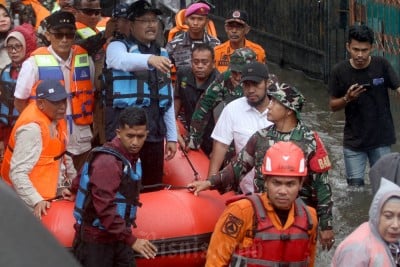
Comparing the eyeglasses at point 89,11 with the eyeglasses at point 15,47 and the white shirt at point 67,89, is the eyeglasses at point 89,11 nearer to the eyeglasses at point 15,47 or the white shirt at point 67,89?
the eyeglasses at point 15,47

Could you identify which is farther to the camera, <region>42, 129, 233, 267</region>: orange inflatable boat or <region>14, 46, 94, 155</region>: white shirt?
<region>14, 46, 94, 155</region>: white shirt

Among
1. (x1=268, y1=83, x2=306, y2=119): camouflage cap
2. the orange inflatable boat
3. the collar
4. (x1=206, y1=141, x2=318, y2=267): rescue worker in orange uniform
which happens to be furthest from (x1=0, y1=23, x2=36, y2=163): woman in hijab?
(x1=206, y1=141, x2=318, y2=267): rescue worker in orange uniform

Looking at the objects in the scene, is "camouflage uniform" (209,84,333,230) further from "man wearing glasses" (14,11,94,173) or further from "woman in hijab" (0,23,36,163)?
"woman in hijab" (0,23,36,163)

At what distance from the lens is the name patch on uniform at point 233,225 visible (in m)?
4.61

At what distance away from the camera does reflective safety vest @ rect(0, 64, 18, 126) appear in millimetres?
7480

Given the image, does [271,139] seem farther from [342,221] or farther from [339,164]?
[339,164]


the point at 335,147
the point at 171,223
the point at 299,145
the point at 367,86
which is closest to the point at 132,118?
the point at 171,223

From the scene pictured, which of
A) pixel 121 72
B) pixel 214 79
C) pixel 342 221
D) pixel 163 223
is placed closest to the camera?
pixel 163 223

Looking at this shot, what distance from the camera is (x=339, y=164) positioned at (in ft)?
33.2

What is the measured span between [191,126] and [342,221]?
179cm

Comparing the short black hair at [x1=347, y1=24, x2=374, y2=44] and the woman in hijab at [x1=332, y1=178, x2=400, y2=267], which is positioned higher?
the short black hair at [x1=347, y1=24, x2=374, y2=44]

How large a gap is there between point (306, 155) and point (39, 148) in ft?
5.82

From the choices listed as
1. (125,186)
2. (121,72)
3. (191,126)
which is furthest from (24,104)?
(125,186)

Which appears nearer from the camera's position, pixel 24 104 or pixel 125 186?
pixel 125 186
